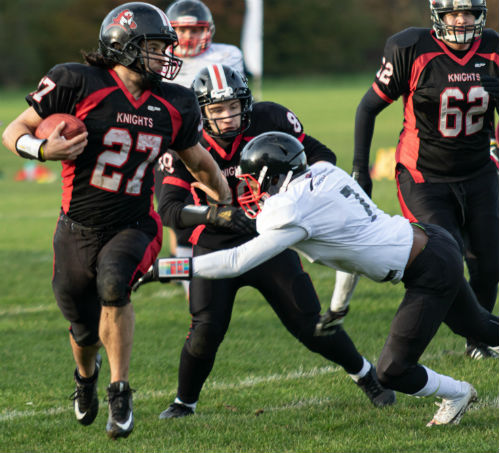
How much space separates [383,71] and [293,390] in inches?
71.9

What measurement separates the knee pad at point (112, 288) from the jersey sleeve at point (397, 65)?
2.06 meters

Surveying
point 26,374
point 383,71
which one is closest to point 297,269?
point 383,71

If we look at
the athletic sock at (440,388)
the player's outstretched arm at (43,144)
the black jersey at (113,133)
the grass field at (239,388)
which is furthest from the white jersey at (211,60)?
the athletic sock at (440,388)

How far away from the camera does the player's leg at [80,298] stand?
4180 millimetres

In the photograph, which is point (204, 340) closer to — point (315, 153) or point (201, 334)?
point (201, 334)

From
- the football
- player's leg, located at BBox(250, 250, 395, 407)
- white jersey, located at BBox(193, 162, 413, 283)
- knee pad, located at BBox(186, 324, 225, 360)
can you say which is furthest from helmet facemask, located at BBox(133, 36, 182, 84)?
knee pad, located at BBox(186, 324, 225, 360)

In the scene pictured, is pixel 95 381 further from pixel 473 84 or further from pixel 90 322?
pixel 473 84

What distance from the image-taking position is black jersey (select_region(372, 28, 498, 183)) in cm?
505

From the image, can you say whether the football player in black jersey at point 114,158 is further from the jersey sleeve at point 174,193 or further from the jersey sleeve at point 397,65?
the jersey sleeve at point 397,65

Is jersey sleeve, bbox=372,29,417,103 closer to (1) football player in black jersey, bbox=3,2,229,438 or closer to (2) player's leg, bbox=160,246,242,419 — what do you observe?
(1) football player in black jersey, bbox=3,2,229,438

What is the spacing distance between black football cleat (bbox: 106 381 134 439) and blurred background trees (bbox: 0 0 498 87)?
140ft

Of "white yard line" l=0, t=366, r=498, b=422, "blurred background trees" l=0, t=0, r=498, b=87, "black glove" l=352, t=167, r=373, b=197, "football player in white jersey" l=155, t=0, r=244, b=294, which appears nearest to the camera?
"white yard line" l=0, t=366, r=498, b=422

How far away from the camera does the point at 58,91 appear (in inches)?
157

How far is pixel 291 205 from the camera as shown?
3.67 meters
